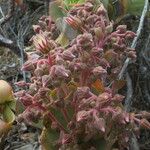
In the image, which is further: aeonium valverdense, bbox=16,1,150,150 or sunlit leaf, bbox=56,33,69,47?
sunlit leaf, bbox=56,33,69,47

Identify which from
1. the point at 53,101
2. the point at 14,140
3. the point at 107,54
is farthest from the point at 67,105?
the point at 14,140

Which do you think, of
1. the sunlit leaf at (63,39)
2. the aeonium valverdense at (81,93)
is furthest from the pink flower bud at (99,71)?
the sunlit leaf at (63,39)

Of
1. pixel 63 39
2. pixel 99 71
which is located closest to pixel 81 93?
pixel 99 71

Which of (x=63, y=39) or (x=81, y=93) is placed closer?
(x=81, y=93)

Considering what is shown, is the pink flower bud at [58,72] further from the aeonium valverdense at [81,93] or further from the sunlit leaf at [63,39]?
the sunlit leaf at [63,39]

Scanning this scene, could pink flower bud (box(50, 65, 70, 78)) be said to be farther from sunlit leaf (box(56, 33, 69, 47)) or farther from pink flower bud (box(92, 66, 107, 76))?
sunlit leaf (box(56, 33, 69, 47))

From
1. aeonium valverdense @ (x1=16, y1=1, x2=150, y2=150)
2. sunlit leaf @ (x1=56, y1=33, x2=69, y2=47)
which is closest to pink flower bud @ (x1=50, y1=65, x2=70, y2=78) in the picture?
aeonium valverdense @ (x1=16, y1=1, x2=150, y2=150)

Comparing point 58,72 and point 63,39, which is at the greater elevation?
point 58,72

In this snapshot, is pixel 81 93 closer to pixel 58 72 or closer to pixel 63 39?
pixel 58 72
